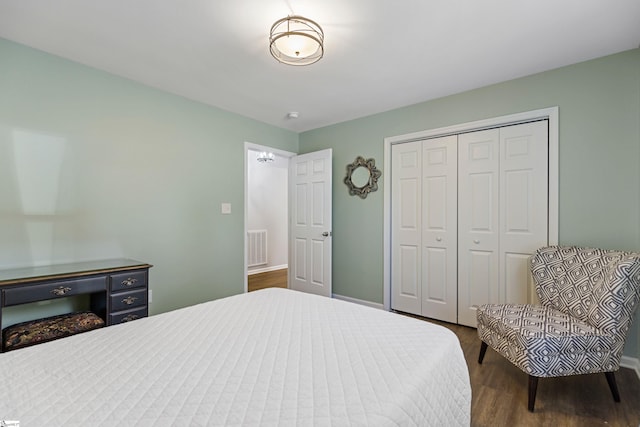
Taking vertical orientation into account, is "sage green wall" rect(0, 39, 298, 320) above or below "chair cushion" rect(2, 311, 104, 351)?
above

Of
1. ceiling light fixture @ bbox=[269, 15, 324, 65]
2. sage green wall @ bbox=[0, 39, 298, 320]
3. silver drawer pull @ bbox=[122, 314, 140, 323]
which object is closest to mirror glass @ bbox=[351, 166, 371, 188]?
sage green wall @ bbox=[0, 39, 298, 320]

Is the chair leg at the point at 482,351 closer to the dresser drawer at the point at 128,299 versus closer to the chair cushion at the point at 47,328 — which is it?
the dresser drawer at the point at 128,299

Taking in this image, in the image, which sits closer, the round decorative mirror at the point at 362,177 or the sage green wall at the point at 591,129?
the sage green wall at the point at 591,129

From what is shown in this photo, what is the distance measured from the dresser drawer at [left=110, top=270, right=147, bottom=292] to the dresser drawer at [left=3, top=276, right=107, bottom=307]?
64mm

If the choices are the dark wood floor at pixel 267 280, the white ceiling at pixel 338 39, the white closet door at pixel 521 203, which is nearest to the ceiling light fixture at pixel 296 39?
the white ceiling at pixel 338 39

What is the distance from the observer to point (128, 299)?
2307mm

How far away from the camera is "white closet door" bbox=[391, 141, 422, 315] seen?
10.9ft

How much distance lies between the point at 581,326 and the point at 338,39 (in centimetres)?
242

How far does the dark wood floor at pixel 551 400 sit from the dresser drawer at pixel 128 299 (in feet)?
7.97

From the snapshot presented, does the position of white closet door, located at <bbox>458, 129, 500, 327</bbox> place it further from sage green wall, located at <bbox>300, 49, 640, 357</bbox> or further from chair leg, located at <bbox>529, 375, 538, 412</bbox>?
chair leg, located at <bbox>529, 375, 538, 412</bbox>

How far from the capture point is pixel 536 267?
2318mm

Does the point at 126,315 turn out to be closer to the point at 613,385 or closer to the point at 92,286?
the point at 92,286

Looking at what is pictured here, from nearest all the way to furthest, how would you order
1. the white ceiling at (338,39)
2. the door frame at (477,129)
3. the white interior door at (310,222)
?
the white ceiling at (338,39) → the door frame at (477,129) → the white interior door at (310,222)

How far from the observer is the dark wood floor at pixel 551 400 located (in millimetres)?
1664
